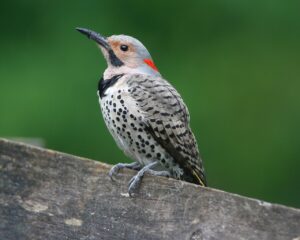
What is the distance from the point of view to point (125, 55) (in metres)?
4.48

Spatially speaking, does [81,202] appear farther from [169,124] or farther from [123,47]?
[123,47]

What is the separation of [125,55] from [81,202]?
1324 mm

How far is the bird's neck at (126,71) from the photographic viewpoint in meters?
4.38

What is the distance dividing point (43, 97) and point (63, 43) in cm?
63

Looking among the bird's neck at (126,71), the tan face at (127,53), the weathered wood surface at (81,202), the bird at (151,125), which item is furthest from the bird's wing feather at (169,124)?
the weathered wood surface at (81,202)

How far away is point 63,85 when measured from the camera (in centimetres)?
603

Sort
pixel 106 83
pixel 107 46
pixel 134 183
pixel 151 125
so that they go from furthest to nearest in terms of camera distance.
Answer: pixel 107 46, pixel 106 83, pixel 151 125, pixel 134 183

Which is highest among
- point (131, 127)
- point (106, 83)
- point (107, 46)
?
point (107, 46)

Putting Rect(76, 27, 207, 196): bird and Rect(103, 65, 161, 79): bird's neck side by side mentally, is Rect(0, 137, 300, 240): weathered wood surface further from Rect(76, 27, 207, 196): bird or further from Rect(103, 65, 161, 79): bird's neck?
Rect(103, 65, 161, 79): bird's neck

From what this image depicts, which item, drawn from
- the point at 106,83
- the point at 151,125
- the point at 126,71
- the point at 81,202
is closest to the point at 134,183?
the point at 81,202

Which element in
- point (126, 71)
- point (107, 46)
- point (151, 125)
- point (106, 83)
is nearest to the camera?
point (151, 125)

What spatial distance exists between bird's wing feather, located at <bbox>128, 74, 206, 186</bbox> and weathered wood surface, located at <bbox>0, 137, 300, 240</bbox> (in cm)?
77

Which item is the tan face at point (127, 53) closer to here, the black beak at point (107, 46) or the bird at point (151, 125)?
the black beak at point (107, 46)

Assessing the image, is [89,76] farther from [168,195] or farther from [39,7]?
[168,195]
